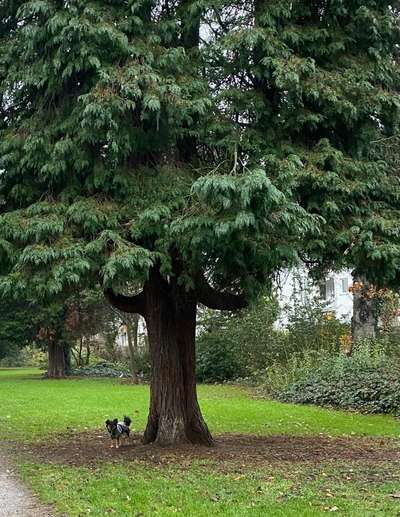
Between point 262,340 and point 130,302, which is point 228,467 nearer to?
point 130,302

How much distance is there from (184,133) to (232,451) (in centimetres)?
467

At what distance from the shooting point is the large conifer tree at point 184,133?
778 centimetres

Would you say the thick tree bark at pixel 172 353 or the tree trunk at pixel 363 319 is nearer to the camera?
the thick tree bark at pixel 172 353

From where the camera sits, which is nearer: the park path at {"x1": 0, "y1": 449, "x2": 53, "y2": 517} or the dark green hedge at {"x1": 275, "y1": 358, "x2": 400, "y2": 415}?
the park path at {"x1": 0, "y1": 449, "x2": 53, "y2": 517}

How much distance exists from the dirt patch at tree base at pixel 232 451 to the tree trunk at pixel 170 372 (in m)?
0.31

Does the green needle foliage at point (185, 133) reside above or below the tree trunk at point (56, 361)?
above

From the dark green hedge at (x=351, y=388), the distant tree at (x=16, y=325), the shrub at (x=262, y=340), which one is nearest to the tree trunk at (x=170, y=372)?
the dark green hedge at (x=351, y=388)

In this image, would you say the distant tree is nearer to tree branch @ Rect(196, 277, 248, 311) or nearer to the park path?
tree branch @ Rect(196, 277, 248, 311)

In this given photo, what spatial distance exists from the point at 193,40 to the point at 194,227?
316 centimetres

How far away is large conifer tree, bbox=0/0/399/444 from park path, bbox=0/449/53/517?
2.20 m

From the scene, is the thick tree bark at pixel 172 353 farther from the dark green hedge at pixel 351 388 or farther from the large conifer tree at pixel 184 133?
the dark green hedge at pixel 351 388

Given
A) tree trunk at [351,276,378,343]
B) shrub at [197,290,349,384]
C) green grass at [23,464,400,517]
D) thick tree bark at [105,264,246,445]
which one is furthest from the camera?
shrub at [197,290,349,384]

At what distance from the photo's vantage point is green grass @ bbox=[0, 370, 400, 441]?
13289 mm

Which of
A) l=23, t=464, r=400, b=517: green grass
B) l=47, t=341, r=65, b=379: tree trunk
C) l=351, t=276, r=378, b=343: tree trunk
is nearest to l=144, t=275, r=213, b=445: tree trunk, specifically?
l=23, t=464, r=400, b=517: green grass
